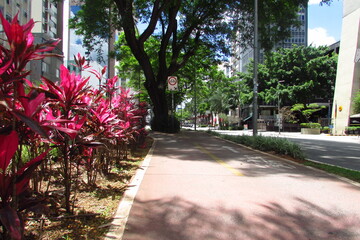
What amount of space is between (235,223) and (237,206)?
23.4 inches

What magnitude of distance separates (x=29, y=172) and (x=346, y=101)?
39.2 meters

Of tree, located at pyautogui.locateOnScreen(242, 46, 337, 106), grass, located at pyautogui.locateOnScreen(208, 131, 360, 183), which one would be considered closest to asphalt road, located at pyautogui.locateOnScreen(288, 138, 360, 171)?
grass, located at pyautogui.locateOnScreen(208, 131, 360, 183)

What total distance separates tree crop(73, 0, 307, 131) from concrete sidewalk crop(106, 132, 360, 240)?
12.5 meters

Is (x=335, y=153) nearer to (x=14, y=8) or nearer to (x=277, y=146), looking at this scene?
(x=277, y=146)

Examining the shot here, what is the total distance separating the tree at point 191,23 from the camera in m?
16.5

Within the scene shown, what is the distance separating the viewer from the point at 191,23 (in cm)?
1916

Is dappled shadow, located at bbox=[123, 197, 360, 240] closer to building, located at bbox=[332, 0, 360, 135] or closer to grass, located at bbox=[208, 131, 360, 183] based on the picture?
grass, located at bbox=[208, 131, 360, 183]

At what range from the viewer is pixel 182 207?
12.2 ft

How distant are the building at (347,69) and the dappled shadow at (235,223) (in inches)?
1354

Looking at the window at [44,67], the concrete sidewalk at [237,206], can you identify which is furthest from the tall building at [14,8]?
the concrete sidewalk at [237,206]

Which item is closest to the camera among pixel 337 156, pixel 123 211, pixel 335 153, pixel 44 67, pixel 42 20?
pixel 123 211

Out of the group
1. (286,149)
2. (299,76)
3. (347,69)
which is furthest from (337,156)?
(299,76)

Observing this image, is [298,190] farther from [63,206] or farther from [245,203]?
[63,206]

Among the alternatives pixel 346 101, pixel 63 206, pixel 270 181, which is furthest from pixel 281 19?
pixel 346 101
